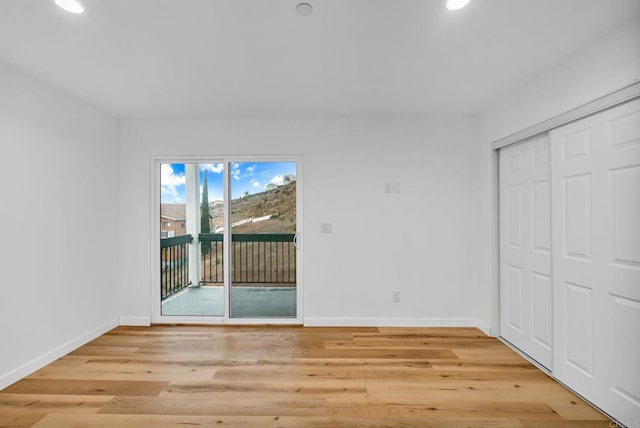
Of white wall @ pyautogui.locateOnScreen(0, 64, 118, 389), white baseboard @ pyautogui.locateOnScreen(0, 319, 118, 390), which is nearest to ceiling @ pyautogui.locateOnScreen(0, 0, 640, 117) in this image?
white wall @ pyautogui.locateOnScreen(0, 64, 118, 389)

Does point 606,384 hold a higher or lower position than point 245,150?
lower

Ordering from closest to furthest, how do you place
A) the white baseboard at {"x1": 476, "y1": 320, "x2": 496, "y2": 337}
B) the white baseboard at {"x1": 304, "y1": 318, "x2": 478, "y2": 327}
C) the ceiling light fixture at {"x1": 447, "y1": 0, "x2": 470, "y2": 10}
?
the ceiling light fixture at {"x1": 447, "y1": 0, "x2": 470, "y2": 10}
the white baseboard at {"x1": 476, "y1": 320, "x2": 496, "y2": 337}
the white baseboard at {"x1": 304, "y1": 318, "x2": 478, "y2": 327}

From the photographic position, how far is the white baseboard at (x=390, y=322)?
12.7 feet

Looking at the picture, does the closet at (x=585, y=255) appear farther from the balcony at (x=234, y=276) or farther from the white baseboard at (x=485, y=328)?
the balcony at (x=234, y=276)

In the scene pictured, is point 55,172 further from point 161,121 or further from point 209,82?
point 209,82

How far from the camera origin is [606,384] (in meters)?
2.17

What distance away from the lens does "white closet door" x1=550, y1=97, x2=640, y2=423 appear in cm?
200

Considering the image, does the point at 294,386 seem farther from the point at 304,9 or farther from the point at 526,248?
the point at 304,9

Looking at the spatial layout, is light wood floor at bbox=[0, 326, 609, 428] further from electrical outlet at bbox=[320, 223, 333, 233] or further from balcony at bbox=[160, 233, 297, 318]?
electrical outlet at bbox=[320, 223, 333, 233]

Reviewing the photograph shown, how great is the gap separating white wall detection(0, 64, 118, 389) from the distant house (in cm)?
55

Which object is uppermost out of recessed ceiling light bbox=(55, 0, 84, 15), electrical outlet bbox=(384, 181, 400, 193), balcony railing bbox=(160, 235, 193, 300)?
recessed ceiling light bbox=(55, 0, 84, 15)

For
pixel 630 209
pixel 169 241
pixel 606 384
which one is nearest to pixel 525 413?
pixel 606 384

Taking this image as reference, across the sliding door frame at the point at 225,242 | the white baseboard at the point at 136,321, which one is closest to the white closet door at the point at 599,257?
the sliding door frame at the point at 225,242

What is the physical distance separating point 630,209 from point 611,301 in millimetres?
607
